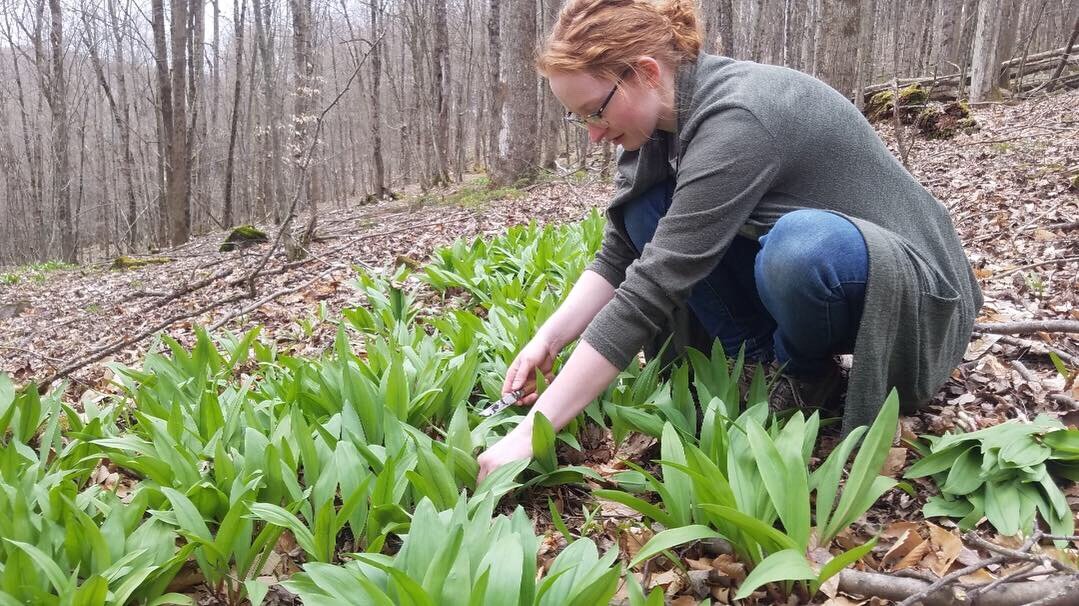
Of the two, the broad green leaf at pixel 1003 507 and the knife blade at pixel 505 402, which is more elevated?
the broad green leaf at pixel 1003 507

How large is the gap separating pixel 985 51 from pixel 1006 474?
1088cm

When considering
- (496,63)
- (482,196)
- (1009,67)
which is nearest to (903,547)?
(482,196)

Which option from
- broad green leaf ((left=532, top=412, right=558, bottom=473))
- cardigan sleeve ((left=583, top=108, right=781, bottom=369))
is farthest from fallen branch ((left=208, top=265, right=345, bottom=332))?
cardigan sleeve ((left=583, top=108, right=781, bottom=369))

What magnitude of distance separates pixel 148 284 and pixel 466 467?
6899 millimetres

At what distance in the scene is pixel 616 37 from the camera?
1729mm

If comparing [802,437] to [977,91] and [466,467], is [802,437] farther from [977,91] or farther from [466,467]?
[977,91]

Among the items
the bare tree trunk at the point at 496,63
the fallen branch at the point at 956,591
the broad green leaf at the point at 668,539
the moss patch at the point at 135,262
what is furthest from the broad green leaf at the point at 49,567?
the moss patch at the point at 135,262

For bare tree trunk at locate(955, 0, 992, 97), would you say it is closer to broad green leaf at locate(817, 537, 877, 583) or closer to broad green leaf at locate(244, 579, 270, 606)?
broad green leaf at locate(817, 537, 877, 583)

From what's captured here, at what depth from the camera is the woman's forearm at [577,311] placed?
2117 millimetres

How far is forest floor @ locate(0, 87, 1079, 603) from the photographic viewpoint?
215 centimetres

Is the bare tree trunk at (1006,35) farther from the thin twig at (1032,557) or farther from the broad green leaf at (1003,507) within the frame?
the thin twig at (1032,557)

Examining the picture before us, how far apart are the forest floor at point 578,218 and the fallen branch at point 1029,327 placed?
1.7 inches

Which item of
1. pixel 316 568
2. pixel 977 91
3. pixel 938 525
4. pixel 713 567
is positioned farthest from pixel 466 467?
pixel 977 91

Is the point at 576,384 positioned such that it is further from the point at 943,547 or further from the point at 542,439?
the point at 943,547
